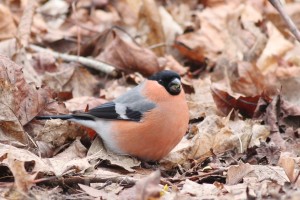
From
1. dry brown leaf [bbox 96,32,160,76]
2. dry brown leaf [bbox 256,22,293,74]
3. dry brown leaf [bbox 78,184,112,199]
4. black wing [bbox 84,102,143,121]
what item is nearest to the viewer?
dry brown leaf [bbox 78,184,112,199]

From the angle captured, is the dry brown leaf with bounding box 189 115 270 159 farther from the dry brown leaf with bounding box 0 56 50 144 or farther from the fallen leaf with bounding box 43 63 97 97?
the fallen leaf with bounding box 43 63 97 97

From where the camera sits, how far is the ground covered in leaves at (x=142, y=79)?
3828 millimetres

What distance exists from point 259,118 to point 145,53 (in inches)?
58.4

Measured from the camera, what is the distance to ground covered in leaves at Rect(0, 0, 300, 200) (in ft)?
12.6

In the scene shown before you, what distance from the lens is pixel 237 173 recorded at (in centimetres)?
402

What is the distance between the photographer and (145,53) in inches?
250

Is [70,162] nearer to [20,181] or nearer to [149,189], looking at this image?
[20,181]

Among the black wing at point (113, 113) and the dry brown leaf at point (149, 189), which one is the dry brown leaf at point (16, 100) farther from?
the dry brown leaf at point (149, 189)

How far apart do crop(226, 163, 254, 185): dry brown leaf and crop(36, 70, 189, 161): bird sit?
0.62 m

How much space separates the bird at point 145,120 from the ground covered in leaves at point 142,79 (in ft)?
0.35

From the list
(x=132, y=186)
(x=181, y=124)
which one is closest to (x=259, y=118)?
(x=181, y=124)

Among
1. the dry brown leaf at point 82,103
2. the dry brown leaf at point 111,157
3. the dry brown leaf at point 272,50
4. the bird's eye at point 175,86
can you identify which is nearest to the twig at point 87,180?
the dry brown leaf at point 111,157

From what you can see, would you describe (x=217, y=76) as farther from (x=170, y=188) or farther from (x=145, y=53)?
(x=170, y=188)

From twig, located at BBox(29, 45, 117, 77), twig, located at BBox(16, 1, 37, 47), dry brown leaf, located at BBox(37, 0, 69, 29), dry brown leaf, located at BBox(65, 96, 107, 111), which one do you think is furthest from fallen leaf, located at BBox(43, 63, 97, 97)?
dry brown leaf, located at BBox(37, 0, 69, 29)
